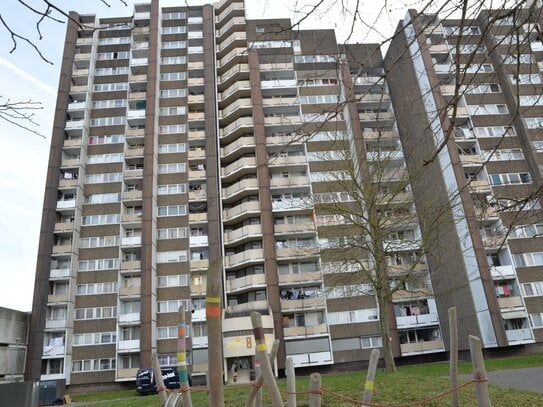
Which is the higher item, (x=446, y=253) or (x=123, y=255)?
(x=123, y=255)

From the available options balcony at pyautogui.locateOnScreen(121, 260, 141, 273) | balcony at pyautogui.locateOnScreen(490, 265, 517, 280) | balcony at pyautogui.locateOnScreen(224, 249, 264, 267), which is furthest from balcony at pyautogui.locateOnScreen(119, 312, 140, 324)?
balcony at pyautogui.locateOnScreen(490, 265, 517, 280)

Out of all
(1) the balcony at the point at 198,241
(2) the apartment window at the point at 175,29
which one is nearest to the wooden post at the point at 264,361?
(1) the balcony at the point at 198,241

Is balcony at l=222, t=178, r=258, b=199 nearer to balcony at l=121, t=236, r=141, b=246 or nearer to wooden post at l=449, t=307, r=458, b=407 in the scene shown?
balcony at l=121, t=236, r=141, b=246

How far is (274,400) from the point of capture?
4102mm

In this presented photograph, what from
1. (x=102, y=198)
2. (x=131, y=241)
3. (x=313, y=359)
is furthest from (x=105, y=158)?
(x=313, y=359)

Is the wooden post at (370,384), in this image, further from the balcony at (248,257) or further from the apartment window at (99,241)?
the apartment window at (99,241)

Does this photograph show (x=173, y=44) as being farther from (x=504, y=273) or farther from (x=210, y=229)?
(x=504, y=273)

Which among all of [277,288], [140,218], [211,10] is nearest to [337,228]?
[277,288]

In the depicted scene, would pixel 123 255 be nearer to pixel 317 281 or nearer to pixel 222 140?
pixel 222 140

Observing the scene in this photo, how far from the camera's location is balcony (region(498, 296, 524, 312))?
37594 mm

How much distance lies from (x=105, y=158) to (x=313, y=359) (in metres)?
30.9

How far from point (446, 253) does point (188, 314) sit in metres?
24.0

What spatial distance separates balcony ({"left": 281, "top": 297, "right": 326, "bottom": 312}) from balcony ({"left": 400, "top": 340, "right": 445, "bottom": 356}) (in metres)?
7.95

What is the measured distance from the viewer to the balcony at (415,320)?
40.7 meters
